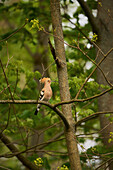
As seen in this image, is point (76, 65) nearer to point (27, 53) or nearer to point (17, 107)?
point (17, 107)

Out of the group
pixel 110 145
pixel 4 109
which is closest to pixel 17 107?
pixel 4 109

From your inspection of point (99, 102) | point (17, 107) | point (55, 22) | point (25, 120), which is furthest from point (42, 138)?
point (55, 22)

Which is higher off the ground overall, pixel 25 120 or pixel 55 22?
pixel 55 22

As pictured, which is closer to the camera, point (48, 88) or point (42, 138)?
point (48, 88)

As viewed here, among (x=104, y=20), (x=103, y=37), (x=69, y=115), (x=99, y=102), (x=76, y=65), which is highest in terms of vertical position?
(x=104, y=20)

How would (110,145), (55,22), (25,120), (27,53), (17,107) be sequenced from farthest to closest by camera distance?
(27,53), (17,107), (25,120), (110,145), (55,22)

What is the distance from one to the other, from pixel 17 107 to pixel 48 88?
112 inches

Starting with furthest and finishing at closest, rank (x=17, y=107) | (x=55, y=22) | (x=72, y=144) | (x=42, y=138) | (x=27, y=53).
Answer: (x=27, y=53) < (x=42, y=138) < (x=17, y=107) < (x=55, y=22) < (x=72, y=144)

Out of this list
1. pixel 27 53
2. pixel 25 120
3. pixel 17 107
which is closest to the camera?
pixel 25 120

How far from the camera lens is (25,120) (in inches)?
289

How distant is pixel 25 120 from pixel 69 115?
2263 millimetres

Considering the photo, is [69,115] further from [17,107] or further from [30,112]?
[17,107]

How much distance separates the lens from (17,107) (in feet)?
29.2

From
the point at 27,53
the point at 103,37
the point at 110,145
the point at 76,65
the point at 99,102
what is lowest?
the point at 110,145
